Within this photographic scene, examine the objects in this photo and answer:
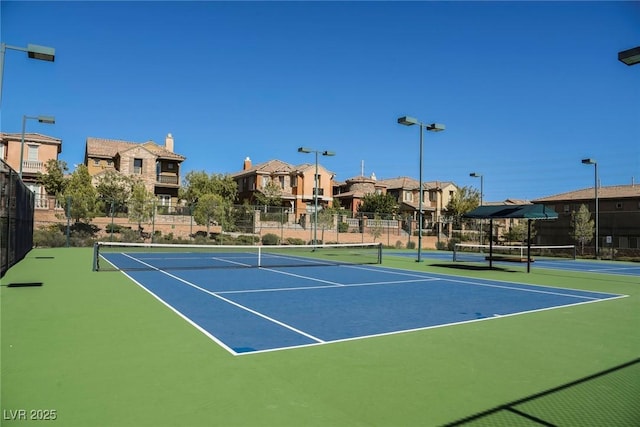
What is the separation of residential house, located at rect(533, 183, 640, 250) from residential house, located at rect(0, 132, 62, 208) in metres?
48.1

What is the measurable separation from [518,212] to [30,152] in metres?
44.7

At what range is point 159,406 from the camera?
3.73 m

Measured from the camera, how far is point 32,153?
44219 millimetres

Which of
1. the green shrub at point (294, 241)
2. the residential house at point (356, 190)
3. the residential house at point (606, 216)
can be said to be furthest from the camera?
the residential house at point (356, 190)

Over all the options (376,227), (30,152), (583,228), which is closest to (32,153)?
(30,152)

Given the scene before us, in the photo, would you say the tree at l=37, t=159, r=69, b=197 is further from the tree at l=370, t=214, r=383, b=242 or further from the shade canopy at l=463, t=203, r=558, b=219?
the shade canopy at l=463, t=203, r=558, b=219

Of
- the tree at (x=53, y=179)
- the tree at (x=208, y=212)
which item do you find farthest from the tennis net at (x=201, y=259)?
the tree at (x=53, y=179)

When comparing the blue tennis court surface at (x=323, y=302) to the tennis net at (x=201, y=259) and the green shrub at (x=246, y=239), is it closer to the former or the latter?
the tennis net at (x=201, y=259)

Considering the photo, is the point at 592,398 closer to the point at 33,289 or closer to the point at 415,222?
A: the point at 33,289

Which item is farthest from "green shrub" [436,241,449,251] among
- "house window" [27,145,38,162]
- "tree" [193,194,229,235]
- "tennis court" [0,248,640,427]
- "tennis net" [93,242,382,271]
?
"house window" [27,145,38,162]

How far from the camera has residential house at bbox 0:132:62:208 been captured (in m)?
42.7

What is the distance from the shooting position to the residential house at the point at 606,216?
3759 centimetres

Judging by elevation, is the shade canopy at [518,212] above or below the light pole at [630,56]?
below

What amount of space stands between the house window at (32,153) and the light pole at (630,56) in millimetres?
49269
